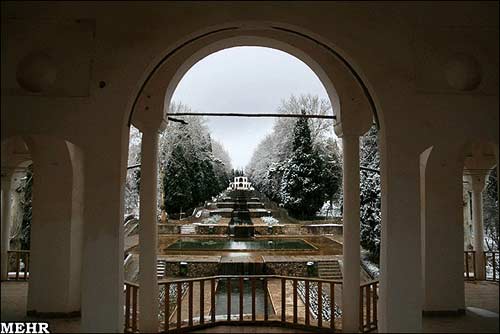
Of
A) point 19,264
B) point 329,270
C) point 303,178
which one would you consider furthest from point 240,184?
point 19,264

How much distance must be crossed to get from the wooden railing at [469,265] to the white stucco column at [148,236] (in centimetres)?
739

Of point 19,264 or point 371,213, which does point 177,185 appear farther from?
point 19,264

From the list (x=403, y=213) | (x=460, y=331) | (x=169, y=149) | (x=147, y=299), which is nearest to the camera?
(x=403, y=213)

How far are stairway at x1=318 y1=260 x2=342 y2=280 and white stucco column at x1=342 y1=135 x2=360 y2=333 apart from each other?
7259 millimetres

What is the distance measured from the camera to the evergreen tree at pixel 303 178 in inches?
866

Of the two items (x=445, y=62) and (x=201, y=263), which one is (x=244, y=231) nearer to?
(x=201, y=263)

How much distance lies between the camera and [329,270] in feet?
45.2

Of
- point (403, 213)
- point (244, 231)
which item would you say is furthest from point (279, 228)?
point (403, 213)

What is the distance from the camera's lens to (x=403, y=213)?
4.56 metres

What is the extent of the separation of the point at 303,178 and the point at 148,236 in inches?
637

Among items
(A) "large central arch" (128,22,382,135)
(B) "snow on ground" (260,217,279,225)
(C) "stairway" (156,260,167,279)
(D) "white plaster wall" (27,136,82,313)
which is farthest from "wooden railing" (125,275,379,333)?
(B) "snow on ground" (260,217,279,225)

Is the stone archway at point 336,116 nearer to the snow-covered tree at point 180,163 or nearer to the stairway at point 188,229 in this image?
the snow-covered tree at point 180,163

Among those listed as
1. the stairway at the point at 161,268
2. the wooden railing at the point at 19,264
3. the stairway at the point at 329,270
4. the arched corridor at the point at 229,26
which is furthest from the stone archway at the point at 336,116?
the stairway at the point at 161,268

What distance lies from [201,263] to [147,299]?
24.4ft
